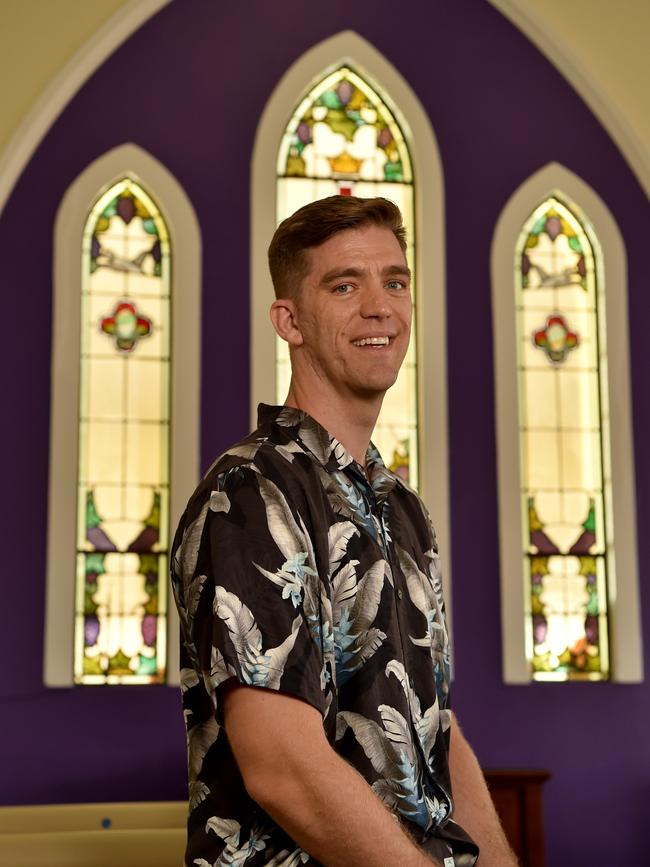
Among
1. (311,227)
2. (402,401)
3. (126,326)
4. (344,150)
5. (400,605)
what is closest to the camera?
(400,605)

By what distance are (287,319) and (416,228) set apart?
3.64 meters

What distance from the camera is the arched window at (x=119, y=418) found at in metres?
4.81

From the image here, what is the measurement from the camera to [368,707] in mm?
1501

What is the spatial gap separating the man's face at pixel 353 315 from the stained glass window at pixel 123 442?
10.8ft

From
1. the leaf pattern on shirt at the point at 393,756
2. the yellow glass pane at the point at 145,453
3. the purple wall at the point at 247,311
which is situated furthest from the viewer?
the yellow glass pane at the point at 145,453

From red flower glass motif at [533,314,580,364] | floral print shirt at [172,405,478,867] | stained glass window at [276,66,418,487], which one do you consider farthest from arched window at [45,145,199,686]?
floral print shirt at [172,405,478,867]

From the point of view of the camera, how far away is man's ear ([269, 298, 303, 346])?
1.74m

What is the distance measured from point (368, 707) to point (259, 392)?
3.51 meters

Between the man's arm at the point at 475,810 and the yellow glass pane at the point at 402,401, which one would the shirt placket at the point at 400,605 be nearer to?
the man's arm at the point at 475,810

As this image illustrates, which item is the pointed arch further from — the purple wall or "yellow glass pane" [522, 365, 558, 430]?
"yellow glass pane" [522, 365, 558, 430]

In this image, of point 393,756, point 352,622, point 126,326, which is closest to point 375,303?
point 352,622

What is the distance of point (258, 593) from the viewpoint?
1434 mm

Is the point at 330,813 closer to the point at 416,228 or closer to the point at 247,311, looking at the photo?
the point at 247,311

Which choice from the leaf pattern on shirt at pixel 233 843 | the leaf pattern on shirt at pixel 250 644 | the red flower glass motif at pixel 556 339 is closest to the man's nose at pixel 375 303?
the leaf pattern on shirt at pixel 250 644
